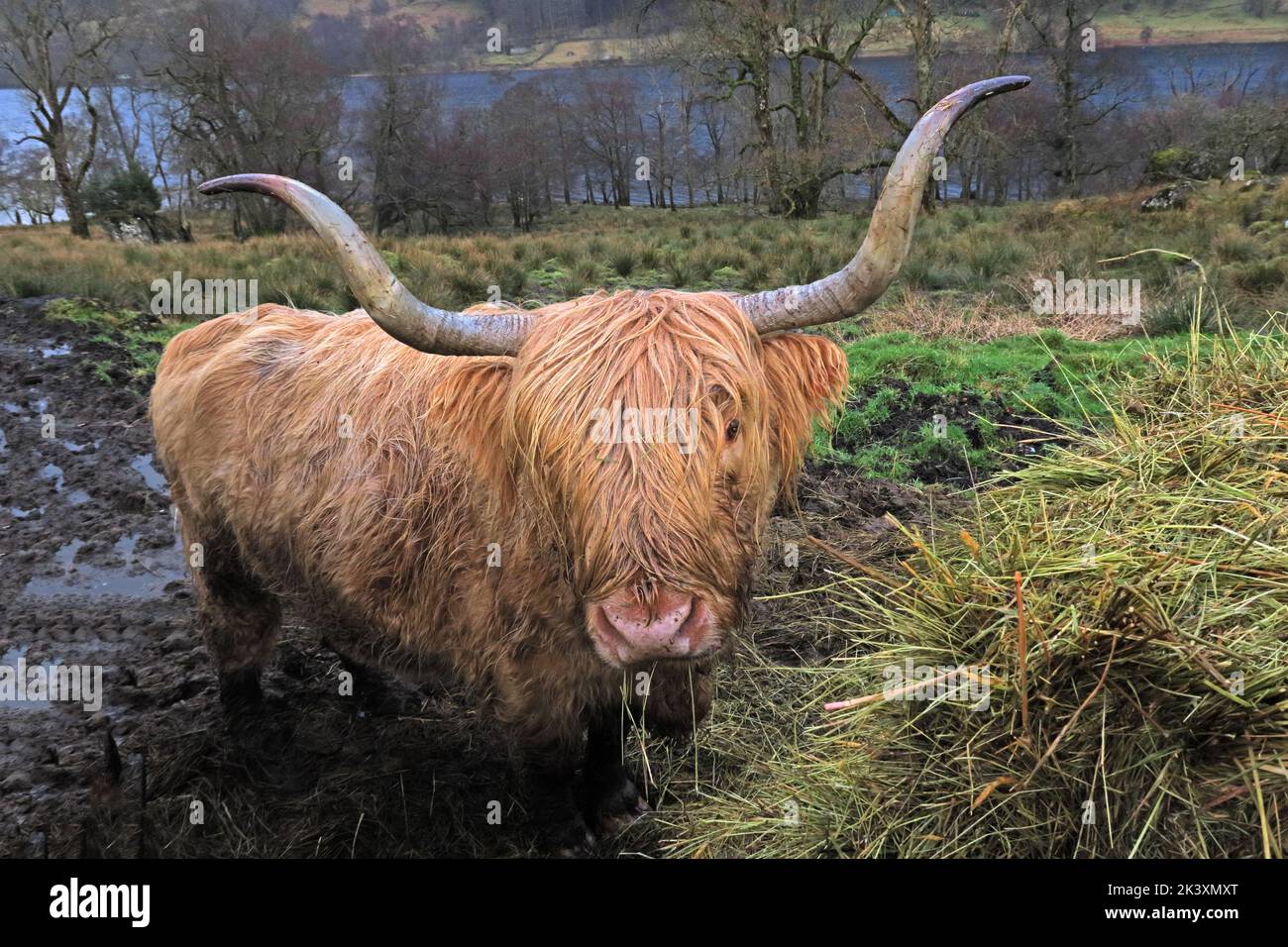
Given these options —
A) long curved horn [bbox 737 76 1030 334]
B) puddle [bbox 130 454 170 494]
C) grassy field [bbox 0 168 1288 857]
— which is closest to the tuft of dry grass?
grassy field [bbox 0 168 1288 857]

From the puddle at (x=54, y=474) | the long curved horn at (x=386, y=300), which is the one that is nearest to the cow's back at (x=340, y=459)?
the long curved horn at (x=386, y=300)

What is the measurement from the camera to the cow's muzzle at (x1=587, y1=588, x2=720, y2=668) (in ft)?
5.41

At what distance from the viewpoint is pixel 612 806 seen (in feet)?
9.00

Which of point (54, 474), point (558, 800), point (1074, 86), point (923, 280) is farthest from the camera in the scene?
point (1074, 86)

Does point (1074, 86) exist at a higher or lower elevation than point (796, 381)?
higher

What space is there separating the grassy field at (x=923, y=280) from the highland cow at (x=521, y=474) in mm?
1309

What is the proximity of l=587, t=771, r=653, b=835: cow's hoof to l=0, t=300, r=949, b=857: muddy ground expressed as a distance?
55 mm

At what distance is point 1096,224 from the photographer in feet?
42.1

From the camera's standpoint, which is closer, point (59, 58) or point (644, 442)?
point (644, 442)

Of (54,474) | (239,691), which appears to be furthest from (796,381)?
(54,474)

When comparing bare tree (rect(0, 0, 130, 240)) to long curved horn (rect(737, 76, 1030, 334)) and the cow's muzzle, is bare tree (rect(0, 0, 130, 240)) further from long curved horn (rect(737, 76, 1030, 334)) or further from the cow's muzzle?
the cow's muzzle

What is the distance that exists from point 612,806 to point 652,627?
4.59 ft

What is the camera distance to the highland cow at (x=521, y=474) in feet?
5.80

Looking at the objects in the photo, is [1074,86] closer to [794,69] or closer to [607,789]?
[794,69]
